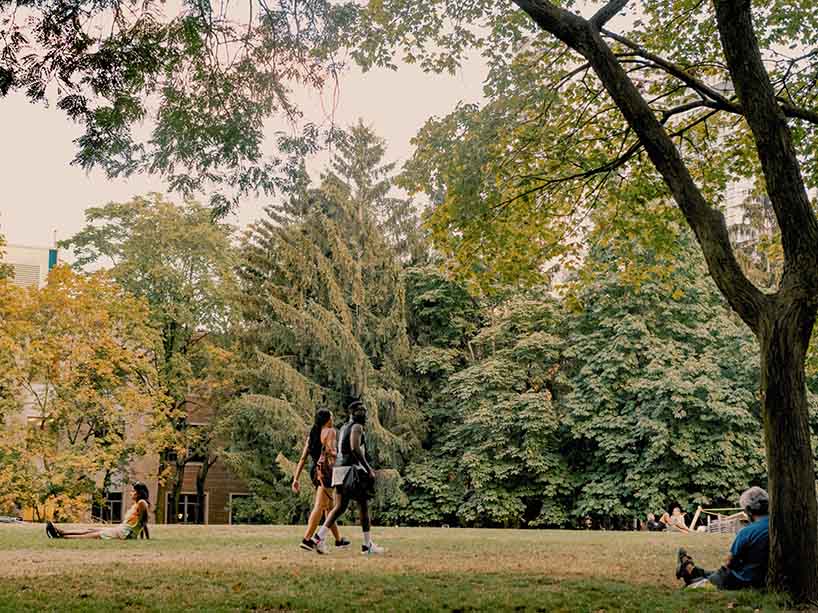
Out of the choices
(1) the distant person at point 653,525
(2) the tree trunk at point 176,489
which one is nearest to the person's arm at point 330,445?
(1) the distant person at point 653,525

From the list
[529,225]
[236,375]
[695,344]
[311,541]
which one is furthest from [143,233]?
[311,541]

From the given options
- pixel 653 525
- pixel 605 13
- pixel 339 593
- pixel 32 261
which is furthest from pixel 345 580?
pixel 32 261

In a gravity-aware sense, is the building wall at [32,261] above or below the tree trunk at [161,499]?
above

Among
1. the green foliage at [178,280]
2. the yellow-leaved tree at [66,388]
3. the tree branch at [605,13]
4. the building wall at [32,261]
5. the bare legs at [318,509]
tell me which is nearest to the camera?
the tree branch at [605,13]

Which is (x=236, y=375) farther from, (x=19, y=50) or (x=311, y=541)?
(x=19, y=50)

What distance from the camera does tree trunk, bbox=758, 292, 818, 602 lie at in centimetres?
908

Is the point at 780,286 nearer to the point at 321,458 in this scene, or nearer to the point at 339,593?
the point at 339,593

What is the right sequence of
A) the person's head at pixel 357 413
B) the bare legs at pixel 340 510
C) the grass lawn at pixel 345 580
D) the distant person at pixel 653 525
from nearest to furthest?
the grass lawn at pixel 345 580, the person's head at pixel 357 413, the bare legs at pixel 340 510, the distant person at pixel 653 525

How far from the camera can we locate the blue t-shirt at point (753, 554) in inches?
376

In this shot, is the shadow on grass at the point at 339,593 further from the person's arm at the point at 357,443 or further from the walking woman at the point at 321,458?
the walking woman at the point at 321,458

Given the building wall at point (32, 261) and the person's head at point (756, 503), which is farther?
the building wall at point (32, 261)

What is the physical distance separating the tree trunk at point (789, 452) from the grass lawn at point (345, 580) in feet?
1.44

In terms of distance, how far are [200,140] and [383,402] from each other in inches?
1266

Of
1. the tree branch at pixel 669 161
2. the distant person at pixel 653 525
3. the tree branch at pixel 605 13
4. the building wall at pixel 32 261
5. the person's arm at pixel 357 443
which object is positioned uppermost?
the building wall at pixel 32 261
